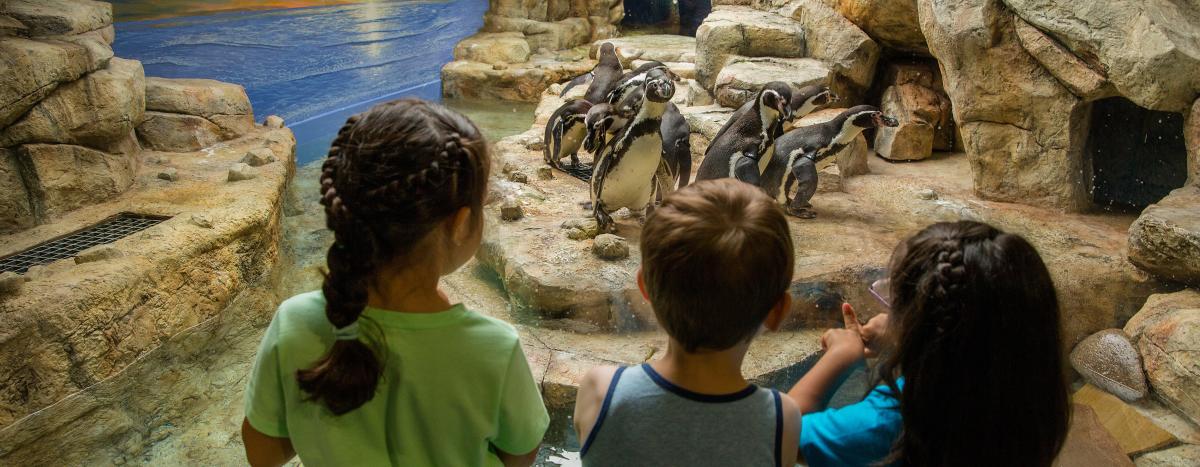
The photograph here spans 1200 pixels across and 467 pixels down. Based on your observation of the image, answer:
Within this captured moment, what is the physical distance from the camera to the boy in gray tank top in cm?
122

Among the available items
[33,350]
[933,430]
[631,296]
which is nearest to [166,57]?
[33,350]

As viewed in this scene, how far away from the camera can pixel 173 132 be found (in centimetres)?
574

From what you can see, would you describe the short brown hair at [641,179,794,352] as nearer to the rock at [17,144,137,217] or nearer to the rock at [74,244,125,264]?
the rock at [74,244,125,264]

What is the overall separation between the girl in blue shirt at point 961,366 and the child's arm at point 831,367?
2.9 inches

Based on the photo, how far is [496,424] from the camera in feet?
4.41

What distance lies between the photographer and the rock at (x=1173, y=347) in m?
3.15

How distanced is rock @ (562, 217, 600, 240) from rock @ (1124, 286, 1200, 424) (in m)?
2.68

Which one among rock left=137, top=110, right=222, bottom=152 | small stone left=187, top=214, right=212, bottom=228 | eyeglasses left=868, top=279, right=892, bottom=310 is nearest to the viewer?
eyeglasses left=868, top=279, right=892, bottom=310

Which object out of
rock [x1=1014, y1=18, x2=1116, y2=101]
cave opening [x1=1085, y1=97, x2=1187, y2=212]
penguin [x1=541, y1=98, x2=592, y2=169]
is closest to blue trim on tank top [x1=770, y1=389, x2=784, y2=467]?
rock [x1=1014, y1=18, x2=1116, y2=101]

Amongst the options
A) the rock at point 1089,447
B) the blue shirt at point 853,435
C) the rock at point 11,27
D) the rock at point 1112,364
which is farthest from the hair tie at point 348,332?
the rock at point 11,27

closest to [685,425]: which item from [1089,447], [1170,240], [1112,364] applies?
[1089,447]

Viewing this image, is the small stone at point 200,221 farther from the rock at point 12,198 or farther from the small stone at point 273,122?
the small stone at point 273,122

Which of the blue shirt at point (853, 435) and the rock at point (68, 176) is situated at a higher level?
the blue shirt at point (853, 435)

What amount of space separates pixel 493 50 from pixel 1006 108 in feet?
23.4
